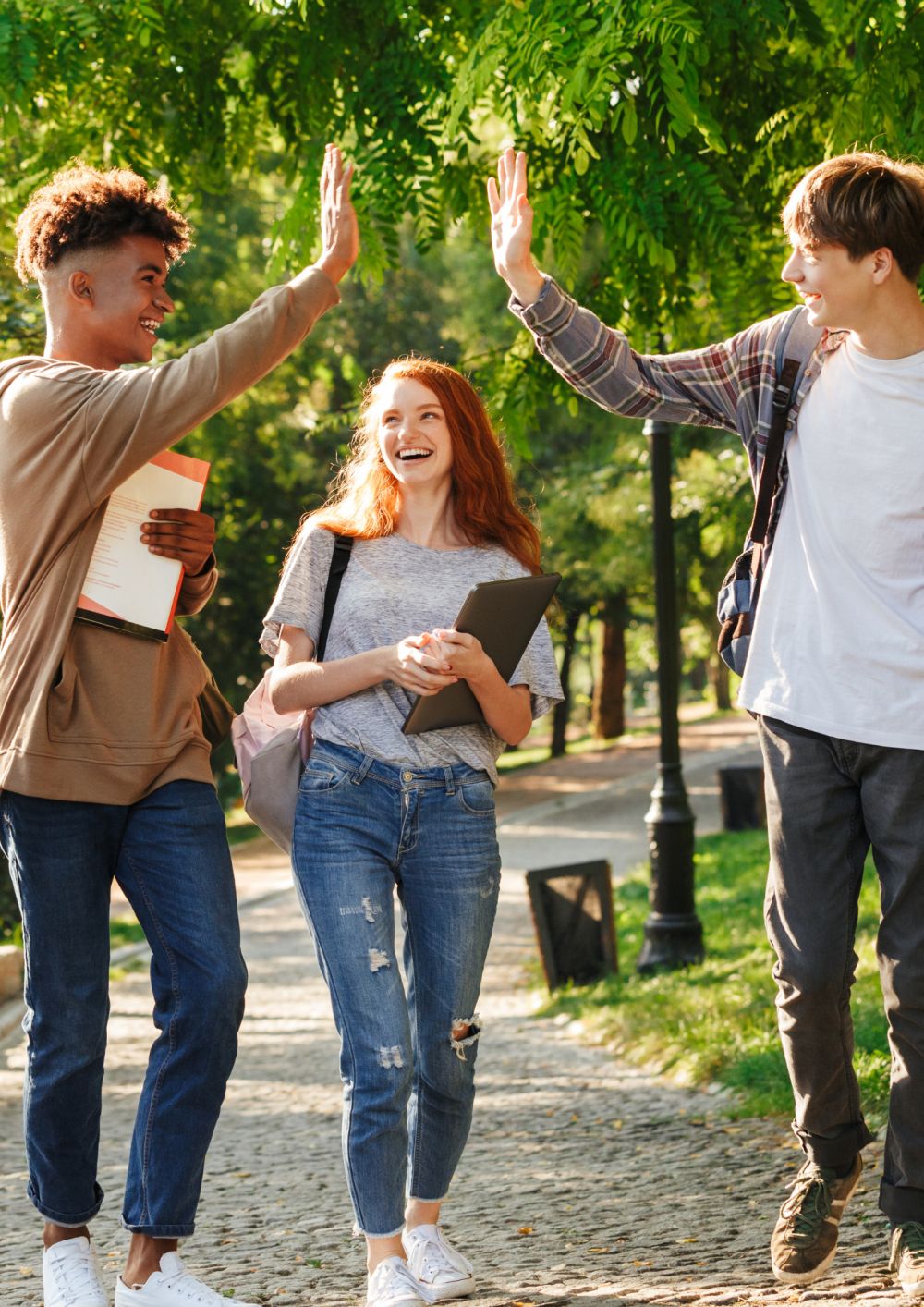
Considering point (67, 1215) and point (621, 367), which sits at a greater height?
point (621, 367)

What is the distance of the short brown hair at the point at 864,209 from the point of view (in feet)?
10.8

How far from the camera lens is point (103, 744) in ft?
11.1

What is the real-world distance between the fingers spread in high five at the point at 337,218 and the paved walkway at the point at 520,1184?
2.45 meters

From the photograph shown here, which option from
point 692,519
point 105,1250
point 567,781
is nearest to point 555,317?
point 105,1250

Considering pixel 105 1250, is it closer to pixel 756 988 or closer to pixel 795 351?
pixel 795 351

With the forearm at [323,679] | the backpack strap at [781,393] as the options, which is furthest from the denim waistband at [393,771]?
the backpack strap at [781,393]

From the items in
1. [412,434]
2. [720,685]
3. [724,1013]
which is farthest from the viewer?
[720,685]

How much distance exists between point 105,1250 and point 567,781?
72.3ft

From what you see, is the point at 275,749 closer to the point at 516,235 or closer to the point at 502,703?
the point at 502,703

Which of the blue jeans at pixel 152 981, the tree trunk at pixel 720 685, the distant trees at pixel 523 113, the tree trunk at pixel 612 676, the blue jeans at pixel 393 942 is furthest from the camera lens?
the tree trunk at pixel 720 685

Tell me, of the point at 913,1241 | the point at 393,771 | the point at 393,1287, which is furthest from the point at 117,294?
the point at 913,1241

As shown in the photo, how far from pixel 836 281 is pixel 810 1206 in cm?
199

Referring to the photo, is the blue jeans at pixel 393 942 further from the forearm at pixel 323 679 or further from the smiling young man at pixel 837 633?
the smiling young man at pixel 837 633

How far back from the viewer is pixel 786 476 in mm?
3514
